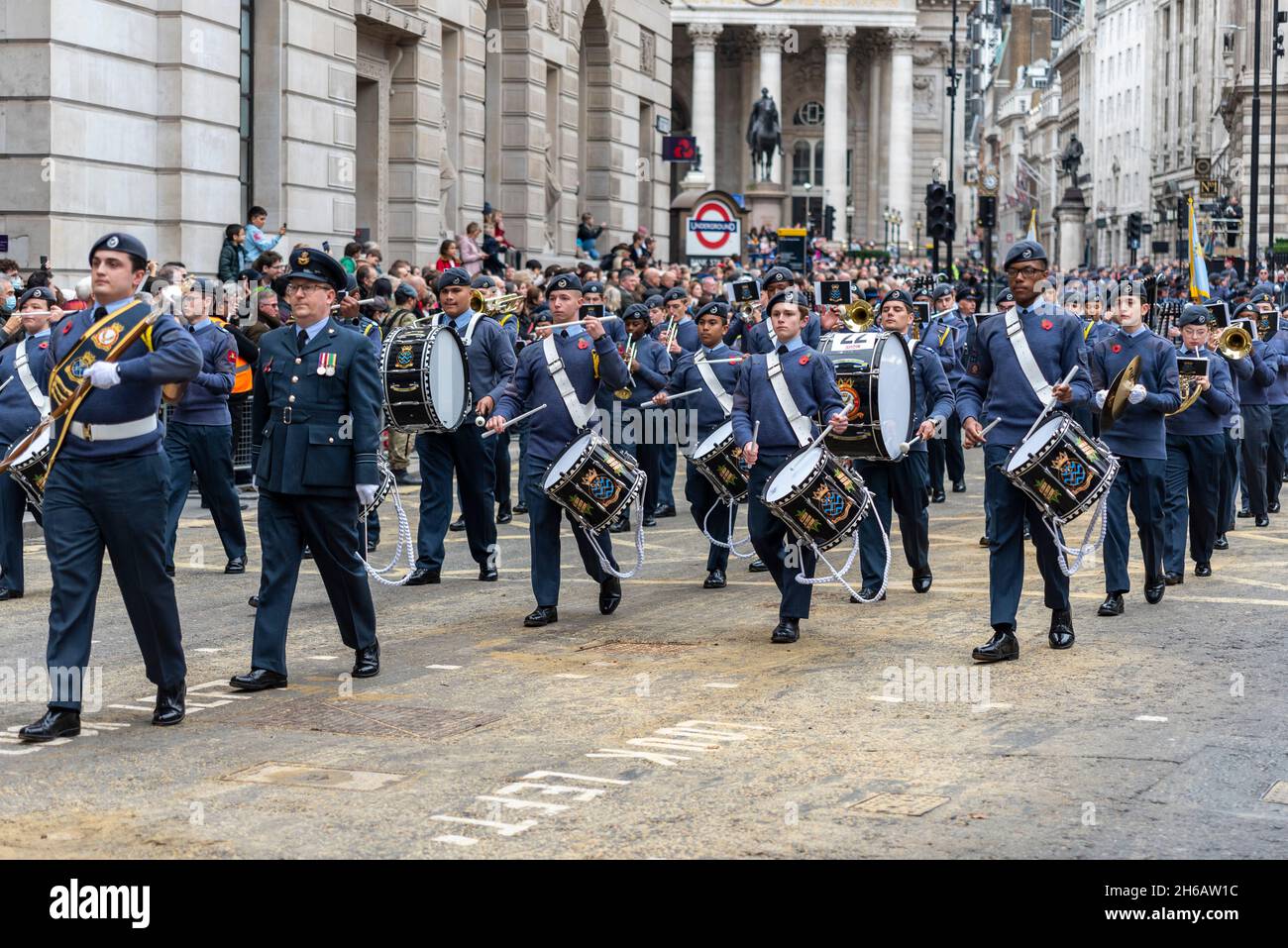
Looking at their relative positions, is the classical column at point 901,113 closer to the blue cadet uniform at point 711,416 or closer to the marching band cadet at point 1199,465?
the blue cadet uniform at point 711,416

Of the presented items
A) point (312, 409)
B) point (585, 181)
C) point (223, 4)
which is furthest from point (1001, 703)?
point (585, 181)

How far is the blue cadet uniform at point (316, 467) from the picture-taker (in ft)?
33.9

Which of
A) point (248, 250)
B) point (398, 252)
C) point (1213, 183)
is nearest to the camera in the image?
point (248, 250)

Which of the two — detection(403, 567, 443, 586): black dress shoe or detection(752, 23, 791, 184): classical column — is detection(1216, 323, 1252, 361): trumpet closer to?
detection(403, 567, 443, 586): black dress shoe

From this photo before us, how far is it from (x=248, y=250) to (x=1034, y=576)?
11692 millimetres

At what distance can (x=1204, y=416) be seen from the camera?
47.9 ft

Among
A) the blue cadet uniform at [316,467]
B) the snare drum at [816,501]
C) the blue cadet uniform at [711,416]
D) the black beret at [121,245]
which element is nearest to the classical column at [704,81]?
the blue cadet uniform at [711,416]

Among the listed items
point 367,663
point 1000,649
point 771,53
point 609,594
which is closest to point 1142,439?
point 1000,649

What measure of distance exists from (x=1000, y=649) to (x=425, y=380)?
4910 mm

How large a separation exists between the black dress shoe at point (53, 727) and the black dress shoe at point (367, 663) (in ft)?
5.82

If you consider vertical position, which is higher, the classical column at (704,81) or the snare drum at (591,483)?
the classical column at (704,81)

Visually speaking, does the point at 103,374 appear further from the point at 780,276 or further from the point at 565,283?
the point at 780,276

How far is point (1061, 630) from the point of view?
38.0ft
